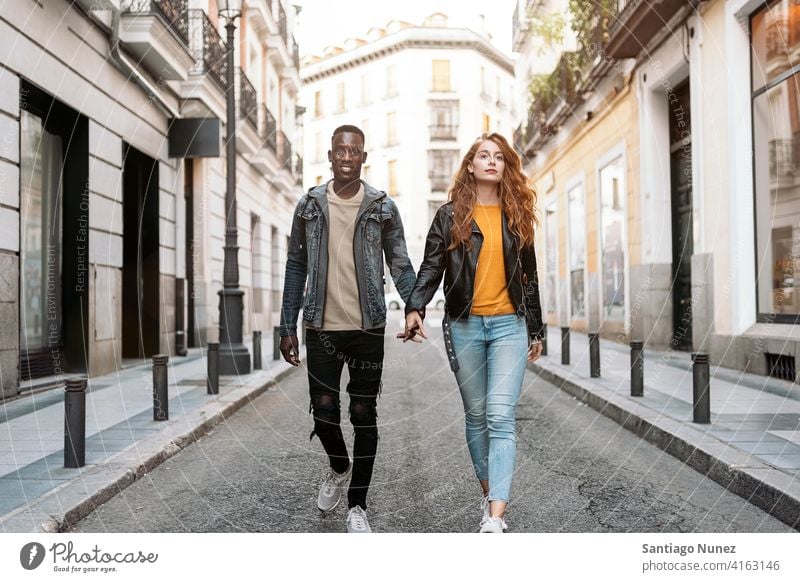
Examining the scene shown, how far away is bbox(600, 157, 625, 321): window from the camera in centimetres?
1473

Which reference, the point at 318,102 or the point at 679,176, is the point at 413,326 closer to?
the point at 318,102

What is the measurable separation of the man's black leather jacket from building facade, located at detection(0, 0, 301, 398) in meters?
2.82

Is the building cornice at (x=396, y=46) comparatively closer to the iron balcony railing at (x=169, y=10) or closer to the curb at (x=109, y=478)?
the curb at (x=109, y=478)

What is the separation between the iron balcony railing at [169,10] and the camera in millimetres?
10352

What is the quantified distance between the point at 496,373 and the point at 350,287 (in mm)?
758

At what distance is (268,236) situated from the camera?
1706cm

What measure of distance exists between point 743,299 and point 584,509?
6374mm

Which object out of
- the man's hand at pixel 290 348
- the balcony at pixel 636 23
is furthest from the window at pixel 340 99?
the balcony at pixel 636 23

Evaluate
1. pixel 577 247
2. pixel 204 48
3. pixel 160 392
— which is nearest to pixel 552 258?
pixel 577 247

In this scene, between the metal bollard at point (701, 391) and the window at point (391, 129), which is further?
the metal bollard at point (701, 391)

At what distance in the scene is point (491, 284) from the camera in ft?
11.6

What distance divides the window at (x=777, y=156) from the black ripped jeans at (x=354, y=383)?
6591 millimetres
